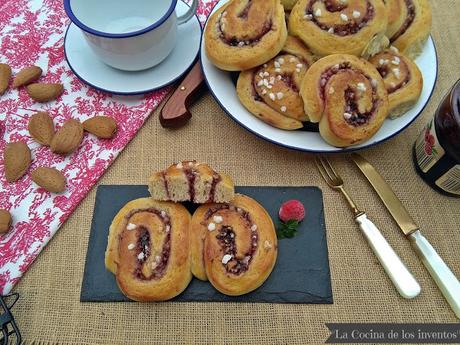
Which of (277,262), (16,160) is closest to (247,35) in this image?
(277,262)

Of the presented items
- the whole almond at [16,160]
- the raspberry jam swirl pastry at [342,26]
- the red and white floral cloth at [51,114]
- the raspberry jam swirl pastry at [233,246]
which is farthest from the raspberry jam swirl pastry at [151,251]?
the raspberry jam swirl pastry at [342,26]

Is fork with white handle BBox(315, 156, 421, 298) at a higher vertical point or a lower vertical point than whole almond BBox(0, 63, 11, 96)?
higher

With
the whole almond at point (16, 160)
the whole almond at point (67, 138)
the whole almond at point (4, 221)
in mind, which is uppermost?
the whole almond at point (67, 138)

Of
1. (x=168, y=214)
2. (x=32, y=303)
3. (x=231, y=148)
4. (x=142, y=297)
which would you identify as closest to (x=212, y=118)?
(x=231, y=148)

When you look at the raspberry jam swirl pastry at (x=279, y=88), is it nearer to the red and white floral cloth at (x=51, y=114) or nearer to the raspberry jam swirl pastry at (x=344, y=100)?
the raspberry jam swirl pastry at (x=344, y=100)

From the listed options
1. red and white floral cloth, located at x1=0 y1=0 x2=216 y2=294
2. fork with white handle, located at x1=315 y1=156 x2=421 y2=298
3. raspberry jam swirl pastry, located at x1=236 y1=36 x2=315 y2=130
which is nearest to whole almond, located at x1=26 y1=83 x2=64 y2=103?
red and white floral cloth, located at x1=0 y1=0 x2=216 y2=294

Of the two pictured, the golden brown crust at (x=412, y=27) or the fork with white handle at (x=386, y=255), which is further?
the golden brown crust at (x=412, y=27)

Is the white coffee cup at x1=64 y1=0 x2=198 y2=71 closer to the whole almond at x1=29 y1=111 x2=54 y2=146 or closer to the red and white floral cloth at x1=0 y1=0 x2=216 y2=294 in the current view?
the red and white floral cloth at x1=0 y1=0 x2=216 y2=294
